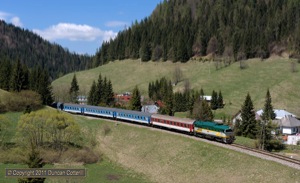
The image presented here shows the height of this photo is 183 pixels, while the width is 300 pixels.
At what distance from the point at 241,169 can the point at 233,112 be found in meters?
67.5

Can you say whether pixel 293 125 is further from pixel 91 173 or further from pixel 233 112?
pixel 91 173

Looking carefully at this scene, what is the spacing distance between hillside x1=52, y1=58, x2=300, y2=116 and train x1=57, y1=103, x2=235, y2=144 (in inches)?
1657

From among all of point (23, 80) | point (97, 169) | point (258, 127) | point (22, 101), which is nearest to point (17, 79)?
point (23, 80)

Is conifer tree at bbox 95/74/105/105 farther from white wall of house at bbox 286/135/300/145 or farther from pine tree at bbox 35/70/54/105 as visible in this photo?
white wall of house at bbox 286/135/300/145

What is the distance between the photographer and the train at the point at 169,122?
5256 cm

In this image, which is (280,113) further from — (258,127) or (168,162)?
(168,162)

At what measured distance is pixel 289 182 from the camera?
124 feet

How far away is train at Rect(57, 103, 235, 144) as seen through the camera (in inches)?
2069

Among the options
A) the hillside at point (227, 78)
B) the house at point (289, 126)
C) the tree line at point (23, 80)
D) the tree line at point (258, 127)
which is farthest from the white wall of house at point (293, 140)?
the tree line at point (23, 80)

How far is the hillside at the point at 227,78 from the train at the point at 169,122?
1657 inches

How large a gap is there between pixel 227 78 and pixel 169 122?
80273mm

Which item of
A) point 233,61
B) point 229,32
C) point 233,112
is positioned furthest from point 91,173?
point 229,32

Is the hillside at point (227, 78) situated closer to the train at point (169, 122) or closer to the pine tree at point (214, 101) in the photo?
the pine tree at point (214, 101)

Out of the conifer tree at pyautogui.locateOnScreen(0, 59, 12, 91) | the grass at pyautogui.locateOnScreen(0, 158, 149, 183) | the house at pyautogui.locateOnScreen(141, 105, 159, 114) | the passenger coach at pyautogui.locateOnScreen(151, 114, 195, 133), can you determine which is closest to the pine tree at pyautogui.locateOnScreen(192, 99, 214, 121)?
the passenger coach at pyautogui.locateOnScreen(151, 114, 195, 133)
